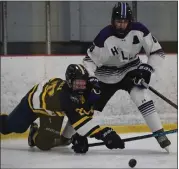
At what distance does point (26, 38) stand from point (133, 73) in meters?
0.79

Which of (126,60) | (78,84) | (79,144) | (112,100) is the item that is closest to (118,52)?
(126,60)

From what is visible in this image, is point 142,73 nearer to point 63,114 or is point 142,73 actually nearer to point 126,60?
point 126,60

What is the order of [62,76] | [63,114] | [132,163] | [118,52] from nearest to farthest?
[132,163], [63,114], [118,52], [62,76]

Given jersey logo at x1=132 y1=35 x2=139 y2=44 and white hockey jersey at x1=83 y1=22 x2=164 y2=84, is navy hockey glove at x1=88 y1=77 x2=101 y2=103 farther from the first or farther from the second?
jersey logo at x1=132 y1=35 x2=139 y2=44

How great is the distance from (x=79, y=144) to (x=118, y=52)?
447 mm

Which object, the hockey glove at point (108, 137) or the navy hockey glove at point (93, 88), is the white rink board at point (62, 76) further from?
the hockey glove at point (108, 137)

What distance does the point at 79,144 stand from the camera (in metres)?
2.15

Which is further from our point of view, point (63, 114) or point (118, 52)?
point (118, 52)

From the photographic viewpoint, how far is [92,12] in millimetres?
2889

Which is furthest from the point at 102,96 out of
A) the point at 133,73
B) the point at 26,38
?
the point at 26,38

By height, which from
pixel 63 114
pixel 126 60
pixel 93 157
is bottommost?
pixel 93 157

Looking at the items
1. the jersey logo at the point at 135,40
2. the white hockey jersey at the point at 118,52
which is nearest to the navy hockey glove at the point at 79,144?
the white hockey jersey at the point at 118,52

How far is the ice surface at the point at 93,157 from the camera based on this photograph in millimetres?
1847

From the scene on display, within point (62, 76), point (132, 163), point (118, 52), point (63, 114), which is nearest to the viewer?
point (132, 163)
